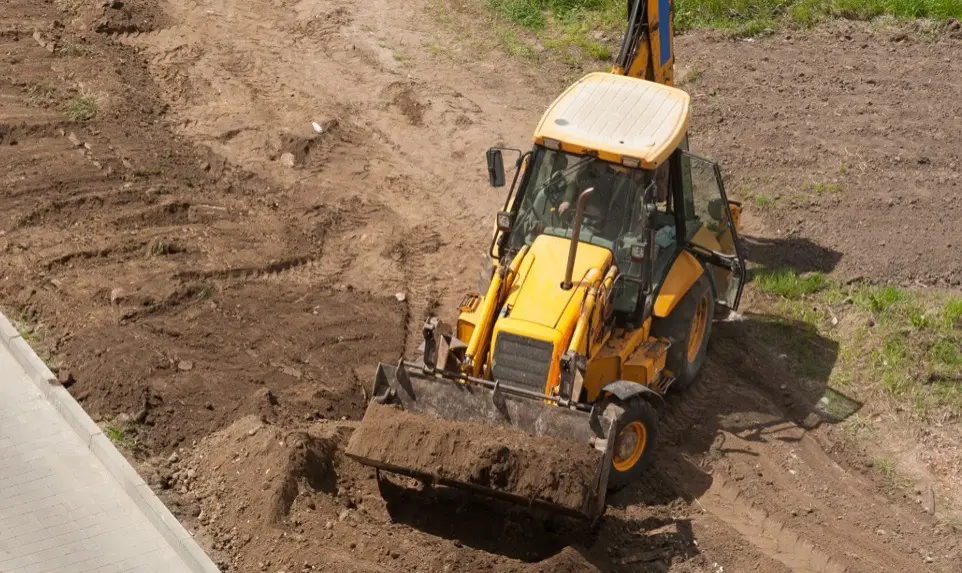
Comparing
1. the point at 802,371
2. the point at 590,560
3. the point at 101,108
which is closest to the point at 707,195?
the point at 802,371

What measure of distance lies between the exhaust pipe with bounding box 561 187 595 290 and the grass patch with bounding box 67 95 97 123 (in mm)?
7866

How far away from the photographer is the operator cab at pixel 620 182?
1031cm

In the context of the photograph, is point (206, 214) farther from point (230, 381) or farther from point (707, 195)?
point (707, 195)

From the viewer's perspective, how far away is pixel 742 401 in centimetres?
1162

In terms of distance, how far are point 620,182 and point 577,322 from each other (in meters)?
1.32

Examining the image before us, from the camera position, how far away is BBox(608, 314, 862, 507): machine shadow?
34.5 ft

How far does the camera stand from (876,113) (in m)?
16.4

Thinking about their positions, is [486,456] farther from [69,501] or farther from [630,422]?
[69,501]

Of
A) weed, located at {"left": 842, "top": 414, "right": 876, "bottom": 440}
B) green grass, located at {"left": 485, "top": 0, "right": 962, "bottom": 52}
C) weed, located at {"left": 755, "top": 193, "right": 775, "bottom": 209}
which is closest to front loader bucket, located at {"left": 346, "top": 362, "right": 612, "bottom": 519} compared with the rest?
weed, located at {"left": 842, "top": 414, "right": 876, "bottom": 440}

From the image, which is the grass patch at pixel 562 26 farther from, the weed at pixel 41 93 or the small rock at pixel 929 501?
the small rock at pixel 929 501

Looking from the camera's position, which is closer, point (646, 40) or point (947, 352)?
point (947, 352)

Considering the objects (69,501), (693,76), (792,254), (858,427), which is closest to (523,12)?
(693,76)

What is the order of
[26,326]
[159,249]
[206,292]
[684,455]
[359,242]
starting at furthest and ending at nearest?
[359,242], [159,249], [206,292], [26,326], [684,455]

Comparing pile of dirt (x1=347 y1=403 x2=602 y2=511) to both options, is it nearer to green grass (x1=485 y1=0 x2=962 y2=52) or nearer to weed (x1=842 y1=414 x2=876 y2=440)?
weed (x1=842 y1=414 x2=876 y2=440)
